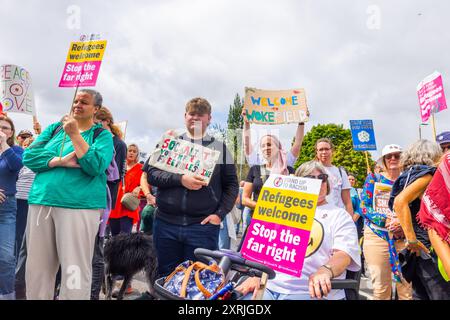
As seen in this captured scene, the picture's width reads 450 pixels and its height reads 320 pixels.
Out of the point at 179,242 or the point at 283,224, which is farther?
the point at 179,242

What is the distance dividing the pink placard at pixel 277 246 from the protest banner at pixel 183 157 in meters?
0.95

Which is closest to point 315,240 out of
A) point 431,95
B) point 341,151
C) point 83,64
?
point 83,64

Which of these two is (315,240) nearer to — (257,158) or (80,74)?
(257,158)

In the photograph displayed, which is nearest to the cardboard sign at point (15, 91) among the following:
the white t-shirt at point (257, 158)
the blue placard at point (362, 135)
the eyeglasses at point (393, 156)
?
the white t-shirt at point (257, 158)

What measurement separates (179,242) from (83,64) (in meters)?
1.78

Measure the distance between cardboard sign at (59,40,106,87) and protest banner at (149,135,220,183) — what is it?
816mm

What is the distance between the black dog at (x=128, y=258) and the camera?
3.54 metres

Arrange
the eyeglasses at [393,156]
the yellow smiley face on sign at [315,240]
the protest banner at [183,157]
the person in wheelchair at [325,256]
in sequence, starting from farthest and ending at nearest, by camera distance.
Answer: the eyeglasses at [393,156] → the protest banner at [183,157] → the yellow smiley face on sign at [315,240] → the person in wheelchair at [325,256]

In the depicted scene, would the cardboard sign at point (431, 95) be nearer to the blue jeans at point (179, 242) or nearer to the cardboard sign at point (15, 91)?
the blue jeans at point (179, 242)

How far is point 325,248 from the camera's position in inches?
94.0

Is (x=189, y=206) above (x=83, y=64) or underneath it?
underneath

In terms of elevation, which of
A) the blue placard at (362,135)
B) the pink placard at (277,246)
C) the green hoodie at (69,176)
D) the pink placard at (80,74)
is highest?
the blue placard at (362,135)
